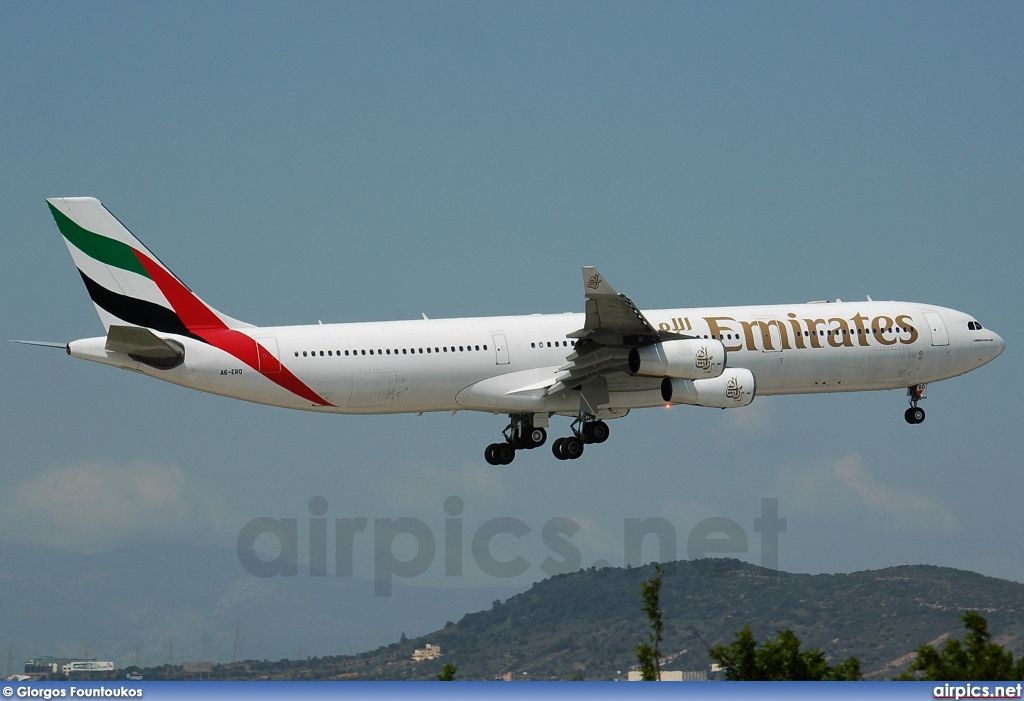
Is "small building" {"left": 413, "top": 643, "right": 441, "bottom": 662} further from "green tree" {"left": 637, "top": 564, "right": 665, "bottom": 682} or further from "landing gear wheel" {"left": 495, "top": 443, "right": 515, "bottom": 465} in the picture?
"green tree" {"left": 637, "top": 564, "right": 665, "bottom": 682}

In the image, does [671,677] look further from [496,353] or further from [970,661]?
[970,661]

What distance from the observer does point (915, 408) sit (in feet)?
217

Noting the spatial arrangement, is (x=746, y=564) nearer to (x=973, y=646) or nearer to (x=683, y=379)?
(x=683, y=379)

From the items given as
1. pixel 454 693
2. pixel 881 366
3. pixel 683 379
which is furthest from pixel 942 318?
pixel 454 693

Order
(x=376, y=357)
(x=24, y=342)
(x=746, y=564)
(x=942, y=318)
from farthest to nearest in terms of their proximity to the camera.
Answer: (x=746, y=564), (x=942, y=318), (x=376, y=357), (x=24, y=342)

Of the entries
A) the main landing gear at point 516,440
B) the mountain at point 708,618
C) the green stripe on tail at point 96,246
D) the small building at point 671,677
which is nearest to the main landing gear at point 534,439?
the main landing gear at point 516,440

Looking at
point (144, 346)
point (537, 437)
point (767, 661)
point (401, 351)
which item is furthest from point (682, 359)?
point (144, 346)

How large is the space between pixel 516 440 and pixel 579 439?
2823 millimetres

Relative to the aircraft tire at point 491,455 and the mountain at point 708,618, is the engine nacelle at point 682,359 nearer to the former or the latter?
the aircraft tire at point 491,455

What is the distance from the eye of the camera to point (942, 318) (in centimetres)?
6488

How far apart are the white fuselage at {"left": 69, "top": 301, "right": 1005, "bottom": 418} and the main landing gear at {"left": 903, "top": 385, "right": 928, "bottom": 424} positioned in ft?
3.58

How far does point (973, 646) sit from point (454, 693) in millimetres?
20187

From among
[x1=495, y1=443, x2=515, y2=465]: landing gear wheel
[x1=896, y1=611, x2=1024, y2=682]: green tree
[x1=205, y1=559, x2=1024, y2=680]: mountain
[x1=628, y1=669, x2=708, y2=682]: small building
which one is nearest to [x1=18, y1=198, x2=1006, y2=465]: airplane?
[x1=495, y1=443, x2=515, y2=465]: landing gear wheel

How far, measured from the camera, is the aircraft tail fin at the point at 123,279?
55.1 metres
